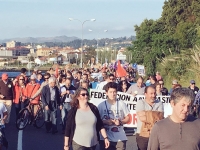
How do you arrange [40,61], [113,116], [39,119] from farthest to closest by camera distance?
[40,61], [39,119], [113,116]

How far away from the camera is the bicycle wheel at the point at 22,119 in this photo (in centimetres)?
1543

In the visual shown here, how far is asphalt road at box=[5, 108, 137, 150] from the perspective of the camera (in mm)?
12367

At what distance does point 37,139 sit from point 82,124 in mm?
6490

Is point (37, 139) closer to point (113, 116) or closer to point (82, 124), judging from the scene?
point (113, 116)

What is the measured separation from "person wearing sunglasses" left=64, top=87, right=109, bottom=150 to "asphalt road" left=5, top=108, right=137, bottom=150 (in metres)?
4.70

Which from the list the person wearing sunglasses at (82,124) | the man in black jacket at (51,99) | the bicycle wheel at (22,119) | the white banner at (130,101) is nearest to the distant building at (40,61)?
the bicycle wheel at (22,119)

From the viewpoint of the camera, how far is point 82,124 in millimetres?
7359

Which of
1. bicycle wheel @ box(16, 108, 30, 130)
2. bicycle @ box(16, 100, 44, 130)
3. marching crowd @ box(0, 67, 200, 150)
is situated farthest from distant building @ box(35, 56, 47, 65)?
marching crowd @ box(0, 67, 200, 150)

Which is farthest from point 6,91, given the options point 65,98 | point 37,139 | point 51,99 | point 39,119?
point 37,139

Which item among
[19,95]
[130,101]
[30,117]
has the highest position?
[130,101]

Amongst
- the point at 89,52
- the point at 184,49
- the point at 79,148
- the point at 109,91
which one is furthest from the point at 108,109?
the point at 89,52

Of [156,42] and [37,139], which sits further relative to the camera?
[156,42]

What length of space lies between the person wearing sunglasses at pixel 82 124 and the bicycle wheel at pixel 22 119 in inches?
320

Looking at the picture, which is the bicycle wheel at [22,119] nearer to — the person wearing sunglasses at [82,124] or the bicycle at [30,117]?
the bicycle at [30,117]
